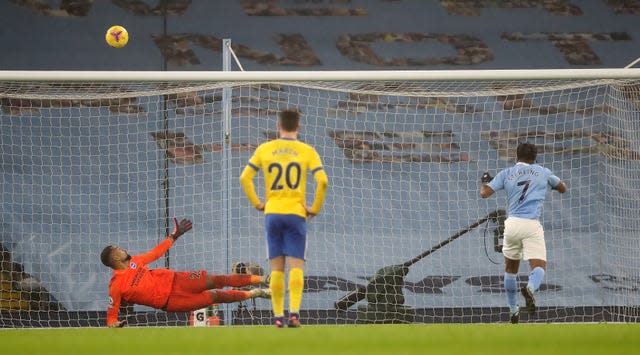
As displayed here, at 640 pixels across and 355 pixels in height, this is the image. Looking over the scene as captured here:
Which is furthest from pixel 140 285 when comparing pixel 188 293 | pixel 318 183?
pixel 318 183

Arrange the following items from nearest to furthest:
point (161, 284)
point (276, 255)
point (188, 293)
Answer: point (276, 255), point (161, 284), point (188, 293)

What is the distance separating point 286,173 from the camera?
627cm

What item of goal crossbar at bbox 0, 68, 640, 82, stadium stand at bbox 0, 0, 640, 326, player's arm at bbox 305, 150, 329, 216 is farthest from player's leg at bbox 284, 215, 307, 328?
stadium stand at bbox 0, 0, 640, 326

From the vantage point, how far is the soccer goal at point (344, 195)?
37.4ft

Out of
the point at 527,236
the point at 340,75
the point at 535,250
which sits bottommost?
the point at 535,250

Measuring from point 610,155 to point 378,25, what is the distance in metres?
3.20

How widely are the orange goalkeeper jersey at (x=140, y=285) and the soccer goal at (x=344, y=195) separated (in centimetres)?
265

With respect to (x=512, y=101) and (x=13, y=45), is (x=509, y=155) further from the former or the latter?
(x=13, y=45)

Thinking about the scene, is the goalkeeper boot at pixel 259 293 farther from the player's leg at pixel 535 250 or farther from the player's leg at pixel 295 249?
the player's leg at pixel 295 249

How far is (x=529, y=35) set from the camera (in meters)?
12.6

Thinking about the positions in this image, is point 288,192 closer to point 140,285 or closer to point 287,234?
point 287,234

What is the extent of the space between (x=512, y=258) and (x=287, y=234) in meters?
2.64

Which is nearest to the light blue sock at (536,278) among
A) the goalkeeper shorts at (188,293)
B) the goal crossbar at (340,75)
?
the goal crossbar at (340,75)

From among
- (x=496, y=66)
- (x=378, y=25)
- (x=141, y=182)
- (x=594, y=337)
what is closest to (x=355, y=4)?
(x=378, y=25)
